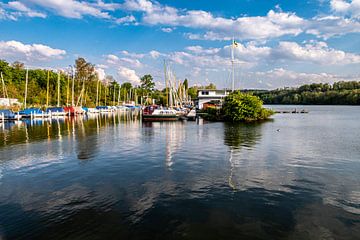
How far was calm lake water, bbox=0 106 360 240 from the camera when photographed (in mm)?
9430

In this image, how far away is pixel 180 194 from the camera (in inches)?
503

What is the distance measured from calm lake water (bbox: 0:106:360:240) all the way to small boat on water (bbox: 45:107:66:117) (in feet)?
171

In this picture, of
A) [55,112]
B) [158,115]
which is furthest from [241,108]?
[55,112]

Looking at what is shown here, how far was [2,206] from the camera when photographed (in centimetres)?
1143

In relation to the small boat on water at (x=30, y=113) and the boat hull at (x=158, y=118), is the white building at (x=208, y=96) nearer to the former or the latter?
the boat hull at (x=158, y=118)

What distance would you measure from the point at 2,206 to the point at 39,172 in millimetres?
5489

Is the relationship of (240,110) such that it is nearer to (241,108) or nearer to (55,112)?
(241,108)

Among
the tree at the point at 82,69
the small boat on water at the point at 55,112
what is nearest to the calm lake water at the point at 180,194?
the small boat on water at the point at 55,112

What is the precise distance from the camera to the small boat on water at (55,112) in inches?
2773

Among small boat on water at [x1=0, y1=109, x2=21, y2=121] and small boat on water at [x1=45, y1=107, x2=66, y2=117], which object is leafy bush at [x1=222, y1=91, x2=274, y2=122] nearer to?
small boat on water at [x1=45, y1=107, x2=66, y2=117]

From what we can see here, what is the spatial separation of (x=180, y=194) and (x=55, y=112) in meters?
69.0

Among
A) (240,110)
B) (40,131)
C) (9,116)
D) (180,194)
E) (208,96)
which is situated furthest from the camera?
(208,96)

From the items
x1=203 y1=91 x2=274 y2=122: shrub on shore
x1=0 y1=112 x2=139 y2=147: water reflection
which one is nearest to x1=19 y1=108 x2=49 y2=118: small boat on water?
x1=0 y1=112 x2=139 y2=147: water reflection

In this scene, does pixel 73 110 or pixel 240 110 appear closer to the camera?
pixel 240 110
